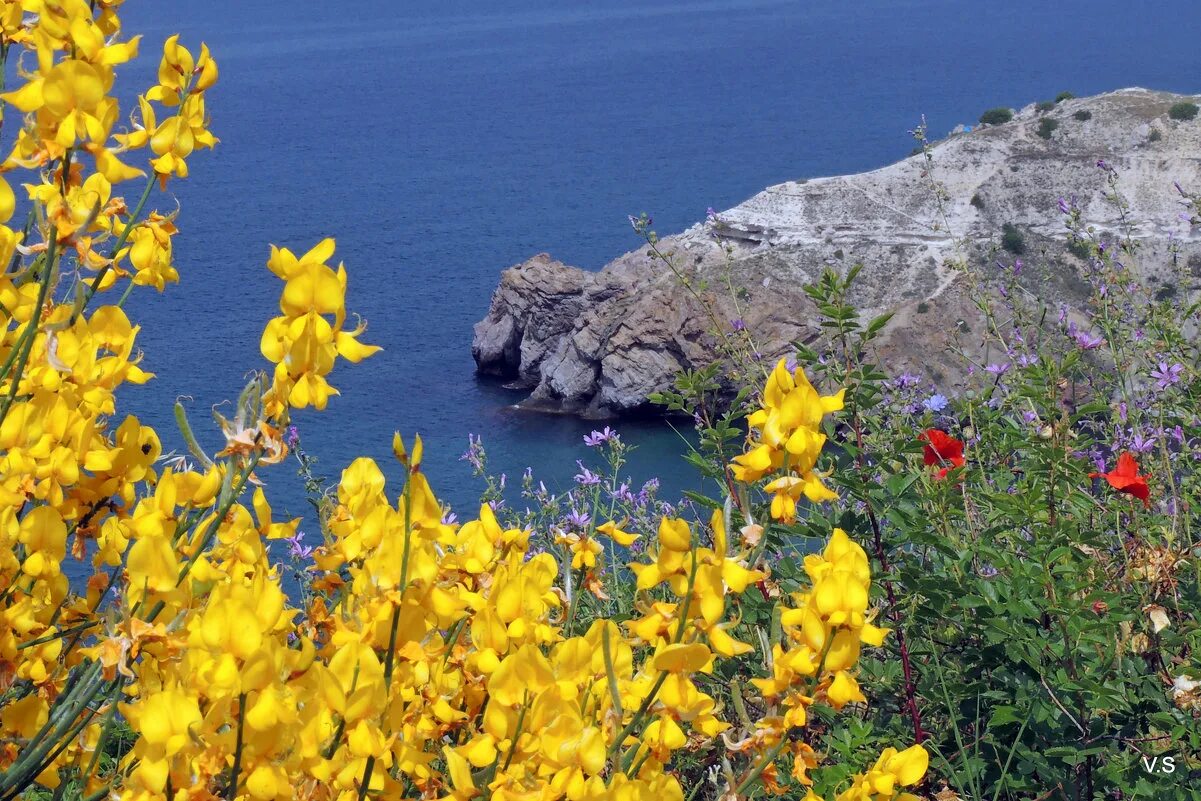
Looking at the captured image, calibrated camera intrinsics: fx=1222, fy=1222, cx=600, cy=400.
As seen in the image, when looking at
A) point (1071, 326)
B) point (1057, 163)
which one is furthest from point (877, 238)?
point (1071, 326)

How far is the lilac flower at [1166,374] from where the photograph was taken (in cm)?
312

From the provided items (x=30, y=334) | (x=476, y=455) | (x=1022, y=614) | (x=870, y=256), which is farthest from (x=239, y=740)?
(x=870, y=256)

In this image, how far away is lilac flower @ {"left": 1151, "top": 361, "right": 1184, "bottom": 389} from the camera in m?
3.12

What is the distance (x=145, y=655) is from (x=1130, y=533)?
7.61 ft

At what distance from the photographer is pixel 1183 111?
39.9 meters

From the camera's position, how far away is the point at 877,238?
35.4 meters

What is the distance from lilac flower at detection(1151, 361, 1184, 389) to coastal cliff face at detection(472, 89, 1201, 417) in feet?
67.8

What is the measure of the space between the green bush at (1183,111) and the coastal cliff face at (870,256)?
208 mm

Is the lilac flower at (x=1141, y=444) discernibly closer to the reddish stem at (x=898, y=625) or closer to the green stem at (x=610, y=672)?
the reddish stem at (x=898, y=625)

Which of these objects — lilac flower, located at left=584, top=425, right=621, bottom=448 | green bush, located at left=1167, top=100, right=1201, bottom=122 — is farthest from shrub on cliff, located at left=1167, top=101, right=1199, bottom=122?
lilac flower, located at left=584, top=425, right=621, bottom=448

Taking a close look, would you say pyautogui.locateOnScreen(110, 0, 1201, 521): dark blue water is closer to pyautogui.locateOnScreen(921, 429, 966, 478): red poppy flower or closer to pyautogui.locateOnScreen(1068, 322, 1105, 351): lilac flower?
pyautogui.locateOnScreen(1068, 322, 1105, 351): lilac flower

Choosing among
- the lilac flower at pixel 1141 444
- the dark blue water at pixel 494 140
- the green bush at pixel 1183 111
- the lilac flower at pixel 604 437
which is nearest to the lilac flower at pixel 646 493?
the lilac flower at pixel 604 437

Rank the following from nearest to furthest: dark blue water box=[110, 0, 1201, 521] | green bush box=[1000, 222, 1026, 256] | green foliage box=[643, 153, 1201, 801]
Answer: green foliage box=[643, 153, 1201, 801] → dark blue water box=[110, 0, 1201, 521] → green bush box=[1000, 222, 1026, 256]

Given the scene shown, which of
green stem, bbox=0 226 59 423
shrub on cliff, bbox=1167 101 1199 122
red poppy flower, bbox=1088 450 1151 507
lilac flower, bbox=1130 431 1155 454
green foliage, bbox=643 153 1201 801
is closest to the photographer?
green stem, bbox=0 226 59 423
